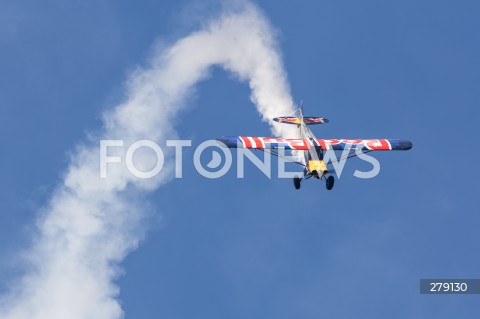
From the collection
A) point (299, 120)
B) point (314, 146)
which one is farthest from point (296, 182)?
point (299, 120)

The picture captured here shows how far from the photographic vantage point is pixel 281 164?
77875 millimetres

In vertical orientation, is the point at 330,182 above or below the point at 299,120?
below

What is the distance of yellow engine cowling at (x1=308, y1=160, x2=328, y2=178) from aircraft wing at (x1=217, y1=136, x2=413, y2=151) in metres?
3.00

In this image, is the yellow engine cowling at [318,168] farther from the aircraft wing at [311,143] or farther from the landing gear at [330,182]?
the aircraft wing at [311,143]

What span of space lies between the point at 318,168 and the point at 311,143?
4.34 m

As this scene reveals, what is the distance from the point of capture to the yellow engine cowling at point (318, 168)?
2813 inches

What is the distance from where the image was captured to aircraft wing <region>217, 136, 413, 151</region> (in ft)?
248

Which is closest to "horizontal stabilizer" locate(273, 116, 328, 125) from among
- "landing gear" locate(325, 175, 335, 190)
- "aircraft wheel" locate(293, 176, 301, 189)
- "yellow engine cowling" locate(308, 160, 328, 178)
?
"aircraft wheel" locate(293, 176, 301, 189)

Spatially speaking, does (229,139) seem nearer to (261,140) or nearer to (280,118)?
(261,140)

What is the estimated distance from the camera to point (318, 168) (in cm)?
7181

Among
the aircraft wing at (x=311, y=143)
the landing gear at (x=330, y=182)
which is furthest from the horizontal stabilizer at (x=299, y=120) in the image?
the landing gear at (x=330, y=182)

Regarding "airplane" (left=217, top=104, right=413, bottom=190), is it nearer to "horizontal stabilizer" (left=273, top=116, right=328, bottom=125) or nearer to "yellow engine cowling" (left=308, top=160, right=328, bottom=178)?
"yellow engine cowling" (left=308, top=160, right=328, bottom=178)

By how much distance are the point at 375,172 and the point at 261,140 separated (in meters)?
12.8

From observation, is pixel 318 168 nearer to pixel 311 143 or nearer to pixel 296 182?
pixel 311 143
